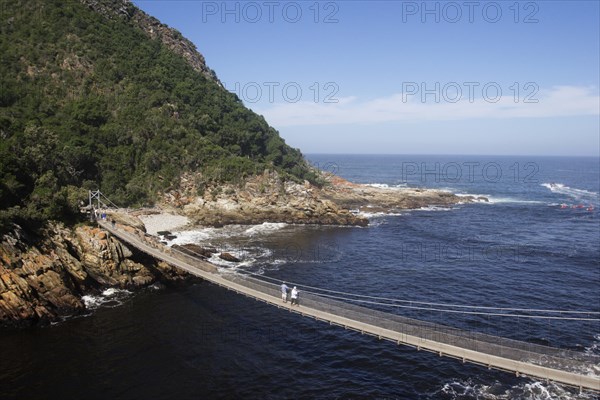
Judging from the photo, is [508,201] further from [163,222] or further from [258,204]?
[163,222]

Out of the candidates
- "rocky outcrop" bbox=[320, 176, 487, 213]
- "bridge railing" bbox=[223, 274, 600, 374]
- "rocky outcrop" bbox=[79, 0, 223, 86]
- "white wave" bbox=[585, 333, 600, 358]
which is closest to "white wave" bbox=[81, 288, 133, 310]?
"bridge railing" bbox=[223, 274, 600, 374]

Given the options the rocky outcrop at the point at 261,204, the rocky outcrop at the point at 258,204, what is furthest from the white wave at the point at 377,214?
the rocky outcrop at the point at 261,204

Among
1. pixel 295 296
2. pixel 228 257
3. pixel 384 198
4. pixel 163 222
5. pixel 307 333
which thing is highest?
pixel 384 198

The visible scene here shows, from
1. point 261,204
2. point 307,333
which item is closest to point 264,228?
point 261,204

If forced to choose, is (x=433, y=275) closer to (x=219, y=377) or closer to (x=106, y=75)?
(x=219, y=377)

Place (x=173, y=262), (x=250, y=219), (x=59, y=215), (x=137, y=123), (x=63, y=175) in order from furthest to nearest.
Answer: (x=137, y=123)
(x=250, y=219)
(x=63, y=175)
(x=59, y=215)
(x=173, y=262)

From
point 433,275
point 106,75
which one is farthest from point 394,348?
point 106,75
